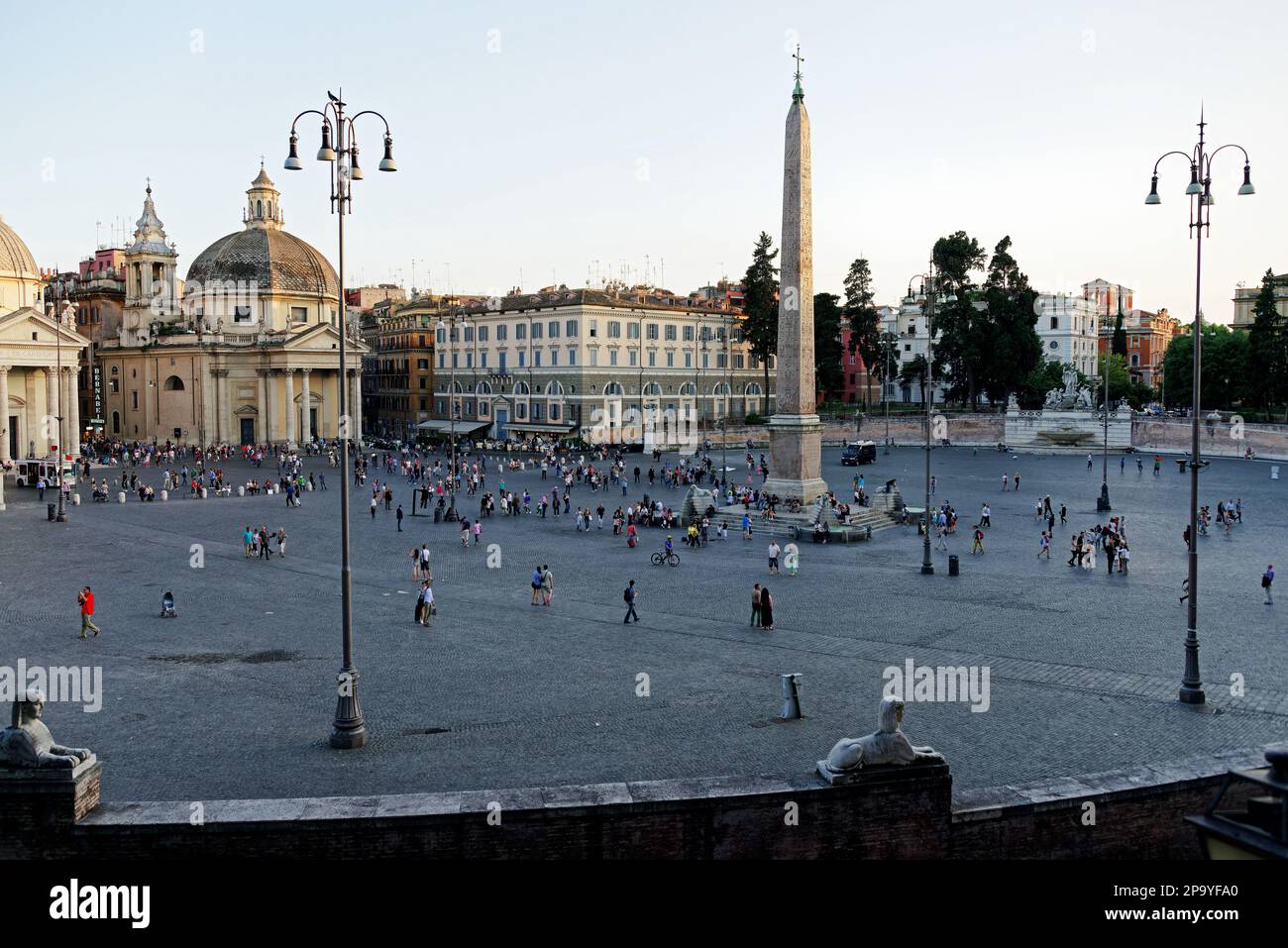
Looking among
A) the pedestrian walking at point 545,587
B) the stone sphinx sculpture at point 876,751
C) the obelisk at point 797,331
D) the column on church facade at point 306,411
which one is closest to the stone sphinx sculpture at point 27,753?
the stone sphinx sculpture at point 876,751

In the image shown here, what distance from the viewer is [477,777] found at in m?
10.9

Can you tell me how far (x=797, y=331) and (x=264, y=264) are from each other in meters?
51.7

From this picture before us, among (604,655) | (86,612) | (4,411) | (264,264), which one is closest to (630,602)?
(604,655)

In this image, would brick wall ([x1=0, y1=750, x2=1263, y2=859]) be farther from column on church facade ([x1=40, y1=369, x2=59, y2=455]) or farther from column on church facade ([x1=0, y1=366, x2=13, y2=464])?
column on church facade ([x1=40, y1=369, x2=59, y2=455])

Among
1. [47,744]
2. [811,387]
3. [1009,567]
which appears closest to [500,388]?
[811,387]

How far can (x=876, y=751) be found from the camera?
8305 mm

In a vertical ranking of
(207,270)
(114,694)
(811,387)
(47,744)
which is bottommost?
(114,694)

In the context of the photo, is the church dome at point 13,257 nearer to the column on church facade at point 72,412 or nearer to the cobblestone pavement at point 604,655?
the column on church facade at point 72,412

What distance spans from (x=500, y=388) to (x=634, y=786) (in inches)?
2638

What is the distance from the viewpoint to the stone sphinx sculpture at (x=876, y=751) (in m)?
8.22

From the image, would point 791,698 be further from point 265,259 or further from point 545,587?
point 265,259
